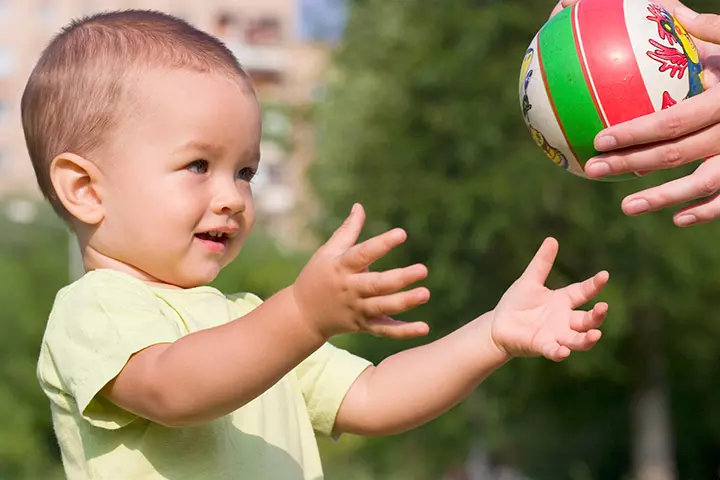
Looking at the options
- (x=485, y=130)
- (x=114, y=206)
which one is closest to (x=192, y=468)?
(x=114, y=206)

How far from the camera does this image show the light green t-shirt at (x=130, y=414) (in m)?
2.44

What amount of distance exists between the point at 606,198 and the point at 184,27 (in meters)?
10.3

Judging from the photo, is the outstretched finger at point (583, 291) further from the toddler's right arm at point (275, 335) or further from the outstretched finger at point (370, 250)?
the outstretched finger at point (370, 250)

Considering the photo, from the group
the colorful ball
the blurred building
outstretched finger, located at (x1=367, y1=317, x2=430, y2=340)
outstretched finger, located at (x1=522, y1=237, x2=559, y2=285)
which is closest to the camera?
outstretched finger, located at (x1=367, y1=317, x2=430, y2=340)

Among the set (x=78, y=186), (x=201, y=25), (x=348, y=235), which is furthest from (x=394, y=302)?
(x=201, y=25)

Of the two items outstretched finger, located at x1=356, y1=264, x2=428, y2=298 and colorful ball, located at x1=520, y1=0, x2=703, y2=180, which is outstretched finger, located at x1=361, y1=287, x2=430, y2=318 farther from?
colorful ball, located at x1=520, y1=0, x2=703, y2=180

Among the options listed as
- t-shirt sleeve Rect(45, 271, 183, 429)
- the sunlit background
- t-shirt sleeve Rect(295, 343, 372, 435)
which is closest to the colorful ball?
t-shirt sleeve Rect(295, 343, 372, 435)

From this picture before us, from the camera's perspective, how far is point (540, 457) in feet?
61.7

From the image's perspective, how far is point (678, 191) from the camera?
3.07 meters

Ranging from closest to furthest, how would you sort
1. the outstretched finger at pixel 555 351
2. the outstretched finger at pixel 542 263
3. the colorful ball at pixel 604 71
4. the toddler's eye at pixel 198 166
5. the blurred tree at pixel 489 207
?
1. the outstretched finger at pixel 555 351
2. the toddler's eye at pixel 198 166
3. the outstretched finger at pixel 542 263
4. the colorful ball at pixel 604 71
5. the blurred tree at pixel 489 207

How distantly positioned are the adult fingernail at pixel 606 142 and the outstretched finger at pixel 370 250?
128 cm

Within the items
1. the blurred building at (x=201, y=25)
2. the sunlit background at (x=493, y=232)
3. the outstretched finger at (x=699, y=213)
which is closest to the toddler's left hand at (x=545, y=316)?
the outstretched finger at (x=699, y=213)

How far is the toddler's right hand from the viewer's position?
2.01m

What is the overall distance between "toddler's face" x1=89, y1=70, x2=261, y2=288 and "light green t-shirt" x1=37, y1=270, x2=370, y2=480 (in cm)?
9
